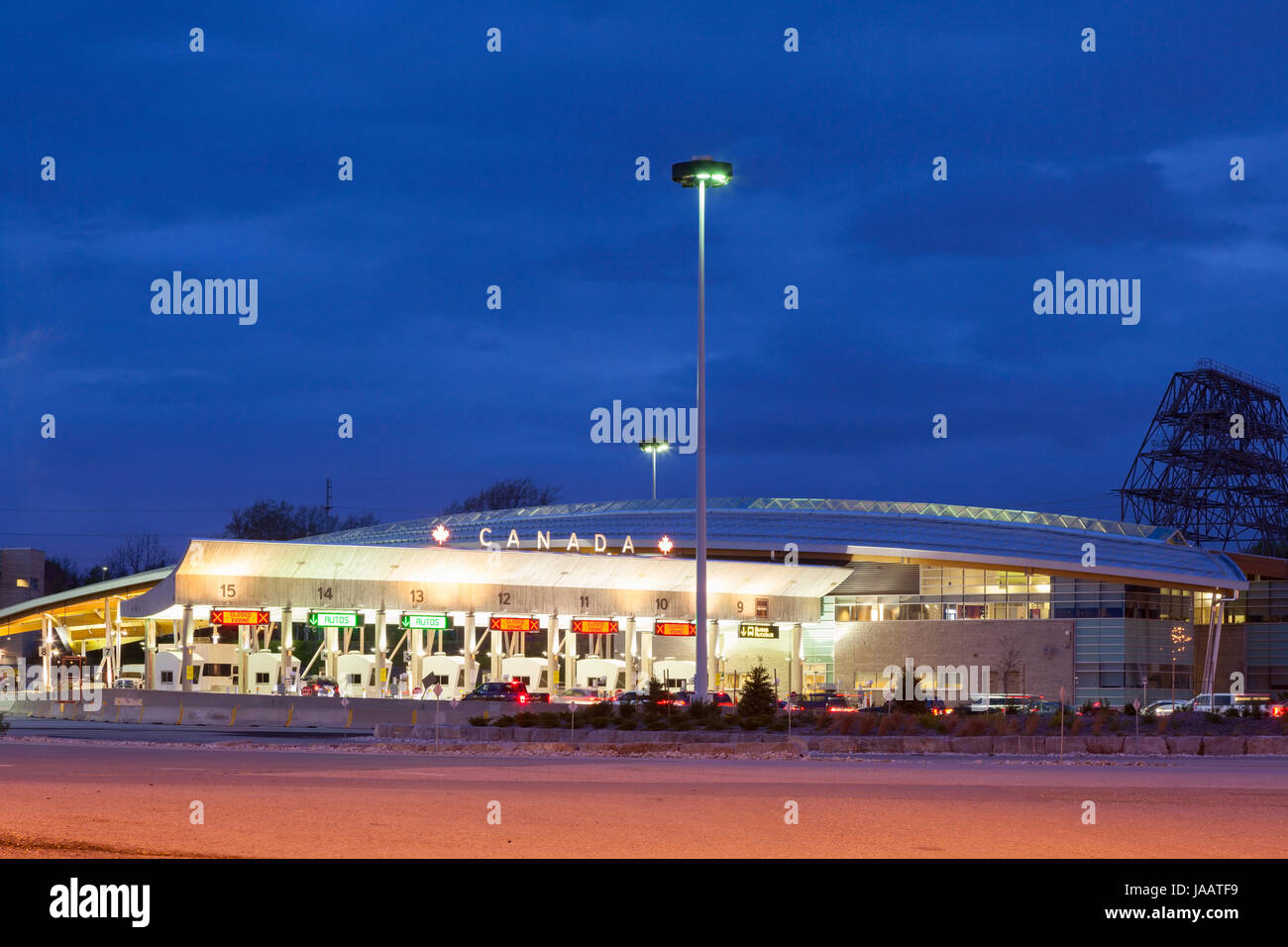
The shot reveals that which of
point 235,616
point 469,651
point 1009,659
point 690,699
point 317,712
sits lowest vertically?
point 317,712

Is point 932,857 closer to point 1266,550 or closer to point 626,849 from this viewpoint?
point 626,849

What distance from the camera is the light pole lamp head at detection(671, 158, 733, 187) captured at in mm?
43719

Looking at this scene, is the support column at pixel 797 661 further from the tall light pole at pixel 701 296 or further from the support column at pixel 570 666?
the tall light pole at pixel 701 296

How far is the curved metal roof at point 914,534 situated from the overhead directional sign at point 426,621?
10686mm

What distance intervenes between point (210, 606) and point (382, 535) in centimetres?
2986

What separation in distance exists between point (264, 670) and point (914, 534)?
3586cm

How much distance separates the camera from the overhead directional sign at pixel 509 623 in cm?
7450

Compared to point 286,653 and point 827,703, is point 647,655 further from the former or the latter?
point 827,703

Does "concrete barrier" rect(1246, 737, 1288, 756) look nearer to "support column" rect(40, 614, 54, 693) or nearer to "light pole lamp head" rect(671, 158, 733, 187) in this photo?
"light pole lamp head" rect(671, 158, 733, 187)

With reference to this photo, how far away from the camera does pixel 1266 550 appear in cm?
11994

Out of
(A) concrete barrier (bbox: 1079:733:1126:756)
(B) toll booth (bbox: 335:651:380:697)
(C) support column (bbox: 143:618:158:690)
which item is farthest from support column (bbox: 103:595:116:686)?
(A) concrete barrier (bbox: 1079:733:1126:756)

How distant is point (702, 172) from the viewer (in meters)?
43.8

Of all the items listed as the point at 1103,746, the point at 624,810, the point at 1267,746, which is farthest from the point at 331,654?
the point at 624,810

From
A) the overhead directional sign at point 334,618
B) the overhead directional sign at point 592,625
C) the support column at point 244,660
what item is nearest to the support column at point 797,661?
the overhead directional sign at point 592,625
